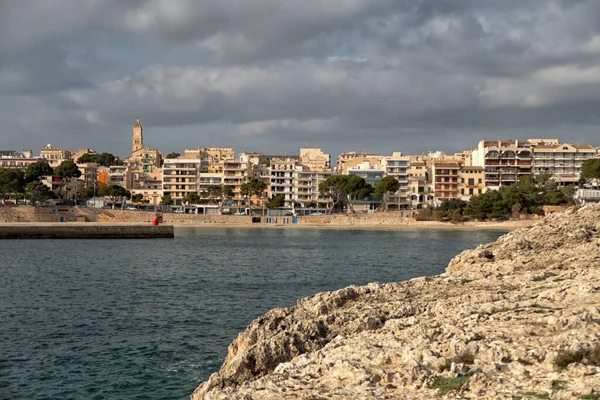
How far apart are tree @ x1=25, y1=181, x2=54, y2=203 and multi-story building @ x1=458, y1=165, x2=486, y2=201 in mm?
85134

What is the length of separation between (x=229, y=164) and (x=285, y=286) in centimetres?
12220

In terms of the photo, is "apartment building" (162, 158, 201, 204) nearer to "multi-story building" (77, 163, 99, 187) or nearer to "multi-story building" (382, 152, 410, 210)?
"multi-story building" (77, 163, 99, 187)

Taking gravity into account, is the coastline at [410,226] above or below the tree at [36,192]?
below

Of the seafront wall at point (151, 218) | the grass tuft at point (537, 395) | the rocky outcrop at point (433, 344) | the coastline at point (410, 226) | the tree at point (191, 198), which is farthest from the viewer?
the tree at point (191, 198)

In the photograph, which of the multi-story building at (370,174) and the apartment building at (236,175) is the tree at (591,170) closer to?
the multi-story building at (370,174)

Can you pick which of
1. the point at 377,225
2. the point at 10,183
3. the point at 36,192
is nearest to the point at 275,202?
the point at 377,225

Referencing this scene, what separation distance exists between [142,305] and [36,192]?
363ft

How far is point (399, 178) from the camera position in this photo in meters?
159

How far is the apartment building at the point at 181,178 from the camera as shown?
161 metres

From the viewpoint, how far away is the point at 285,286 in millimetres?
40188

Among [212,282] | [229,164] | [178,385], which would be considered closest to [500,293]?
[178,385]

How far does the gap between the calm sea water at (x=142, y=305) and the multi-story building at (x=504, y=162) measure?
88550mm

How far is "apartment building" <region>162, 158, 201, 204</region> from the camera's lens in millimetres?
161375

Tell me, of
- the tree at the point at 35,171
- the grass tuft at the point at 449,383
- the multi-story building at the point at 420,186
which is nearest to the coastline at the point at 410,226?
the multi-story building at the point at 420,186
